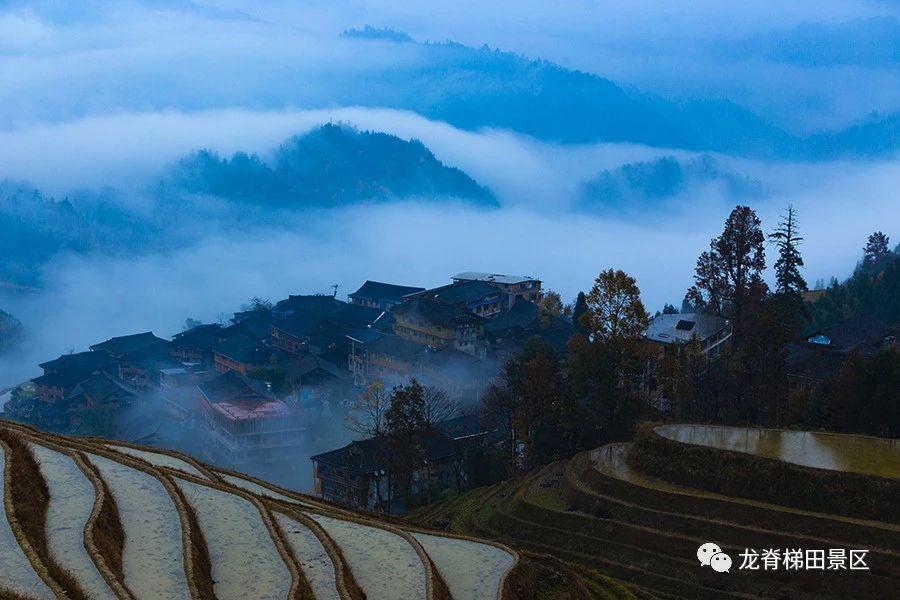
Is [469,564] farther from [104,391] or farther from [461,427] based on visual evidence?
[104,391]

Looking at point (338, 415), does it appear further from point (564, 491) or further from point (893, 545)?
point (893, 545)

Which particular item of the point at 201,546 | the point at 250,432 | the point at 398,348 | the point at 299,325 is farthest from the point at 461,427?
the point at 299,325

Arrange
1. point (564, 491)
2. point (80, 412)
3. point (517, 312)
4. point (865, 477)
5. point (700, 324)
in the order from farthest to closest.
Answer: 1. point (517, 312)
2. point (80, 412)
3. point (700, 324)
4. point (564, 491)
5. point (865, 477)

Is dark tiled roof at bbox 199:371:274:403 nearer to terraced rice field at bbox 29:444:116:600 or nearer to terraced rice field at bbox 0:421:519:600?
terraced rice field at bbox 0:421:519:600

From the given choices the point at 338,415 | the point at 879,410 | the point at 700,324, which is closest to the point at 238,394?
the point at 338,415

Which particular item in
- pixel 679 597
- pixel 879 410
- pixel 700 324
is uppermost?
pixel 700 324

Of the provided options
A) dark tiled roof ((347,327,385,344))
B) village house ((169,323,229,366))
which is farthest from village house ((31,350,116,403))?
dark tiled roof ((347,327,385,344))

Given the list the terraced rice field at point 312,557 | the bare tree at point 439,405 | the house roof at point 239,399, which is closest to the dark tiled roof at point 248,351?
the house roof at point 239,399
